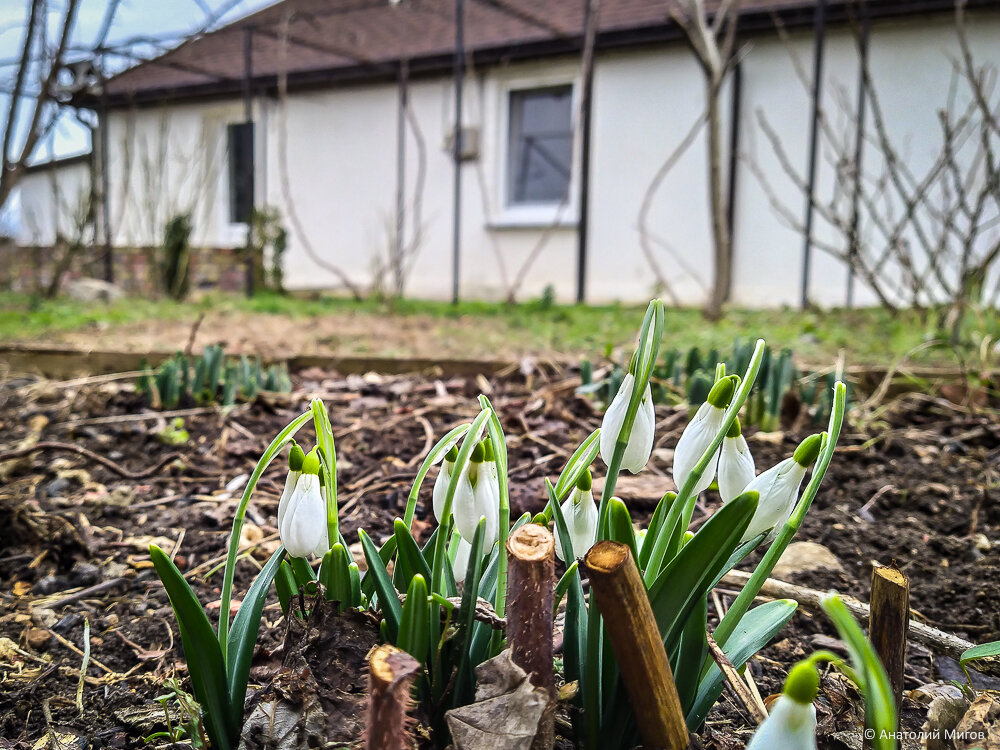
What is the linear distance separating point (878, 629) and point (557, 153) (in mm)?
9946

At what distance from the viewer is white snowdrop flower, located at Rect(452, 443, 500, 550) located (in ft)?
2.52

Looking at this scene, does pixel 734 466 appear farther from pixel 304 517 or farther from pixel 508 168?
pixel 508 168

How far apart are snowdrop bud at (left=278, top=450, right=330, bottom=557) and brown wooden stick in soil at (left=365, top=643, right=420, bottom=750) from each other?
0.63 ft

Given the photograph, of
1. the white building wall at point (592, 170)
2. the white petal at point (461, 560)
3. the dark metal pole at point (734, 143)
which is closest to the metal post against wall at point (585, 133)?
the white building wall at point (592, 170)

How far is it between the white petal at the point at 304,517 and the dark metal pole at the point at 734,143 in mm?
8160

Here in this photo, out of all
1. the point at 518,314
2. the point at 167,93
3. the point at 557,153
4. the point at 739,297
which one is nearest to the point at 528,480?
the point at 518,314

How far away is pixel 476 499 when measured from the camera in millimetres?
774

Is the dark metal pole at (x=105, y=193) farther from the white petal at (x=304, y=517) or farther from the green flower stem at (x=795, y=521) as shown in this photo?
the green flower stem at (x=795, y=521)

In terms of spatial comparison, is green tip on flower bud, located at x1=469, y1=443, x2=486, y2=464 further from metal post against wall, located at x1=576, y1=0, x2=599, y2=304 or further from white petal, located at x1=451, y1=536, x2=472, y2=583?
metal post against wall, located at x1=576, y1=0, x2=599, y2=304

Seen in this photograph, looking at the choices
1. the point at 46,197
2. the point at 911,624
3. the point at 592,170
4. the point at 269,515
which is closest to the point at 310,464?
the point at 911,624

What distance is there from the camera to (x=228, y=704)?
2.69ft

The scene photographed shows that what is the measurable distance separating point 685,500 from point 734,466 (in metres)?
0.06

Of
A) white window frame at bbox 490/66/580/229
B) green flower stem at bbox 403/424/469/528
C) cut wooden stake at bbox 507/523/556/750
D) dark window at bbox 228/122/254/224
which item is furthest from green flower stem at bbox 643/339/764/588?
dark window at bbox 228/122/254/224

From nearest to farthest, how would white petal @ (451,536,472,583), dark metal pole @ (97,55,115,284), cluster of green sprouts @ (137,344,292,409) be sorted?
white petal @ (451,536,472,583)
cluster of green sprouts @ (137,344,292,409)
dark metal pole @ (97,55,115,284)
